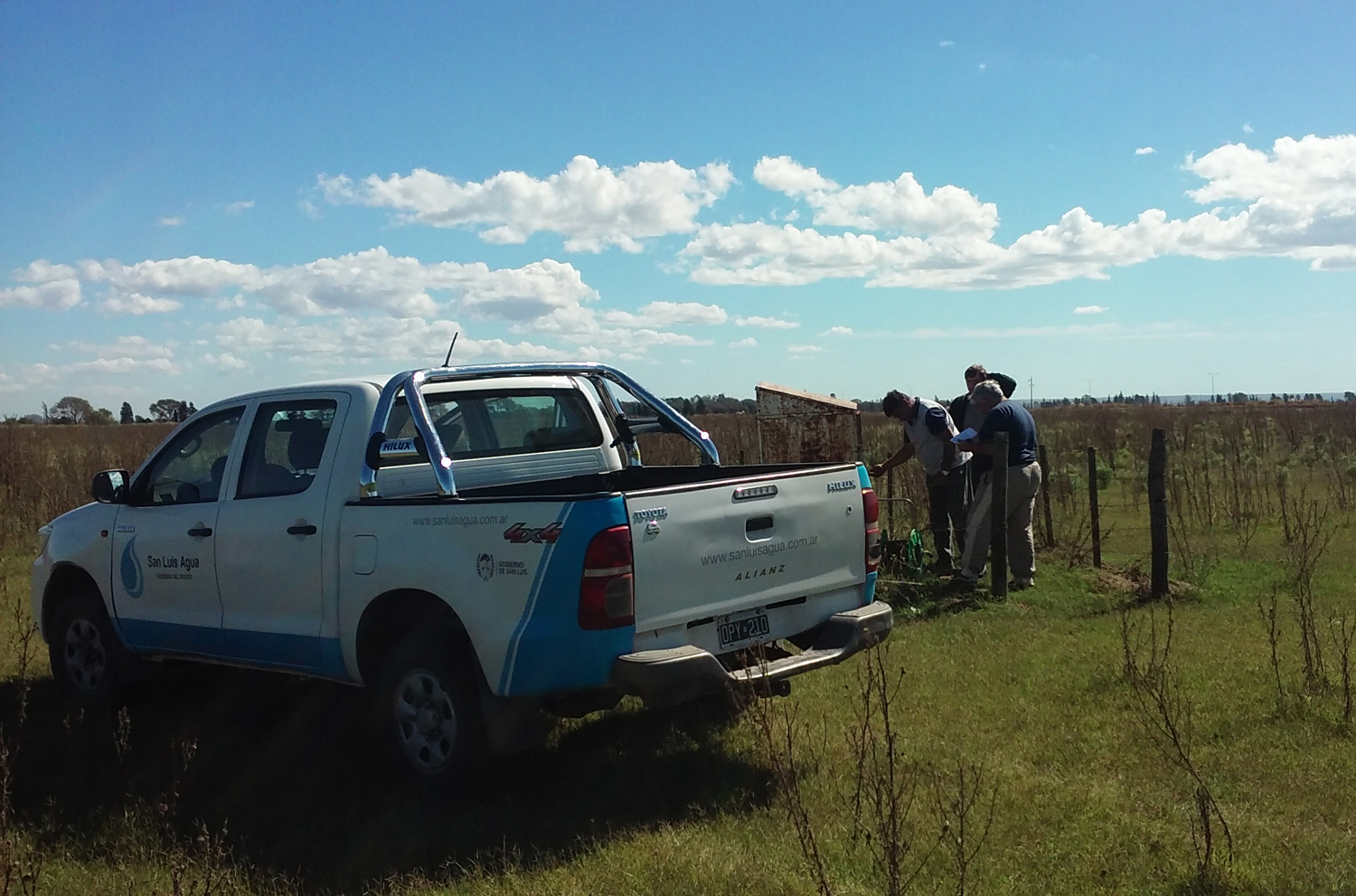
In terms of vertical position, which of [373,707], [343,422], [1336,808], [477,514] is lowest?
[1336,808]

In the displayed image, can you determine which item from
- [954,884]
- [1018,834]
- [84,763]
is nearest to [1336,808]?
[1018,834]

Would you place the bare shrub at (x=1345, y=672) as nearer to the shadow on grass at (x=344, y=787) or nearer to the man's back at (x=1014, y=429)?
the man's back at (x=1014, y=429)

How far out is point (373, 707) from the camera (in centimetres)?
542

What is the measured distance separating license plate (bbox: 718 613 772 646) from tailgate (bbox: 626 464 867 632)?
0.07 meters

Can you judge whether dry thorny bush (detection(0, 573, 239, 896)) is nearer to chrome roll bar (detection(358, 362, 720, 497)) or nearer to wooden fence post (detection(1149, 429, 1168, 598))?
chrome roll bar (detection(358, 362, 720, 497))

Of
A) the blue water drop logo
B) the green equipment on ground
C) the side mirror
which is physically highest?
the side mirror

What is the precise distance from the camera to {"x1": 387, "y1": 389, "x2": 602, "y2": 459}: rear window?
6.27m

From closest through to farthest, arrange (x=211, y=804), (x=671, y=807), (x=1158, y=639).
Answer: (x=671, y=807) → (x=211, y=804) → (x=1158, y=639)

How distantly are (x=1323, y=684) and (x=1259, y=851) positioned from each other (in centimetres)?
242

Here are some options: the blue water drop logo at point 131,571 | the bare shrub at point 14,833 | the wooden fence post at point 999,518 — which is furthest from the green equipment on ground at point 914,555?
the bare shrub at point 14,833

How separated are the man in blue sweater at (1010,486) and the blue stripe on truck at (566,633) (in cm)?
598

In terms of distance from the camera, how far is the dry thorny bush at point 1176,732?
4.18 meters

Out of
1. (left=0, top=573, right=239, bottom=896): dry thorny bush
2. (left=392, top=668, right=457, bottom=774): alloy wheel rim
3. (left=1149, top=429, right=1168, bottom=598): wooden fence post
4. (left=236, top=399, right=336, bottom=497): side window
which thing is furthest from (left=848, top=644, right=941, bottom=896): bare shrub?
(left=1149, top=429, right=1168, bottom=598): wooden fence post

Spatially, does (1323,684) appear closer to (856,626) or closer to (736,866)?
(856,626)
